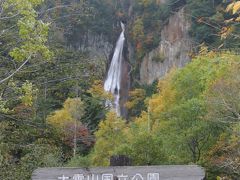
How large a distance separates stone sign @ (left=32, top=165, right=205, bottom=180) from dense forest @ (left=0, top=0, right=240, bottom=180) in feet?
3.22

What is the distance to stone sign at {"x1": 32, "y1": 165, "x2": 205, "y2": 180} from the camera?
132 inches

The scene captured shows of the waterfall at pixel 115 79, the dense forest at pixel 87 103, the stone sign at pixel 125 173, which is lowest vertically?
the stone sign at pixel 125 173

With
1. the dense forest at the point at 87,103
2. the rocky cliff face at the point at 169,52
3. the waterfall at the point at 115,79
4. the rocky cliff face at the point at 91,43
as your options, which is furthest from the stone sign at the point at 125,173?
the rocky cliff face at the point at 91,43

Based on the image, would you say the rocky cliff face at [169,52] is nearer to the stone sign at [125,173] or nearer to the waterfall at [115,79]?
the waterfall at [115,79]

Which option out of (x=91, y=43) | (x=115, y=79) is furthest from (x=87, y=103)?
(x=91, y=43)

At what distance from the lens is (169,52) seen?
150ft

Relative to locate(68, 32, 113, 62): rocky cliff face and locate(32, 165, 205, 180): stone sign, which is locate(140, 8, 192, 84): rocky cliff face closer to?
locate(68, 32, 113, 62): rocky cliff face

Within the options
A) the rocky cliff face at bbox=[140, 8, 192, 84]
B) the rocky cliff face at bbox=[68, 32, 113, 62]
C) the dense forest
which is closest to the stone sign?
the dense forest

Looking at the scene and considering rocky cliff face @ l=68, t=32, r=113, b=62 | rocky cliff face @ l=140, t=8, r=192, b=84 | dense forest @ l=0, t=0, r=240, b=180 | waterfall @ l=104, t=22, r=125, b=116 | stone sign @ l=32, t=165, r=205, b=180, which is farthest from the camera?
rocky cliff face @ l=68, t=32, r=113, b=62

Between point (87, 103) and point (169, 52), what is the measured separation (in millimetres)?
16712

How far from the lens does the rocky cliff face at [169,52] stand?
1731 inches

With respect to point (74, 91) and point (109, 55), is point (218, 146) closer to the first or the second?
point (74, 91)

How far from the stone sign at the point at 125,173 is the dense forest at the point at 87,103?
98 cm

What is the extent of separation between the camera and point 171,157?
13.8m
